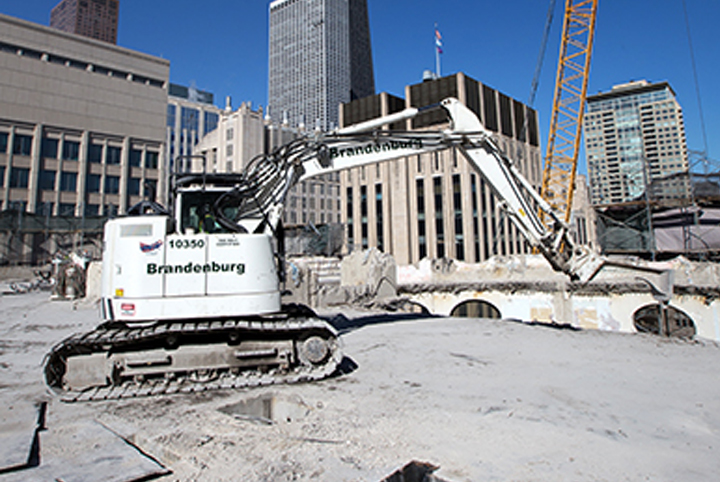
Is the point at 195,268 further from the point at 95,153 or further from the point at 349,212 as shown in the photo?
the point at 349,212

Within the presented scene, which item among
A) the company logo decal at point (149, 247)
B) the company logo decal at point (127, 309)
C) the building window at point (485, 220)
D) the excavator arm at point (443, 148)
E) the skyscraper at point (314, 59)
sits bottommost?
the company logo decal at point (127, 309)

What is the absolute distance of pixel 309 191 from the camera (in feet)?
245

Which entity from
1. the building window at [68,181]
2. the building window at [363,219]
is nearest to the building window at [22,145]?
the building window at [68,181]

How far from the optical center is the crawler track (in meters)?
5.71

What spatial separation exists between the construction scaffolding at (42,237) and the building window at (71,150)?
11.3 meters

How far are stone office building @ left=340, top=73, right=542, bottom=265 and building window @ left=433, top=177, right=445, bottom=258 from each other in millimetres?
120

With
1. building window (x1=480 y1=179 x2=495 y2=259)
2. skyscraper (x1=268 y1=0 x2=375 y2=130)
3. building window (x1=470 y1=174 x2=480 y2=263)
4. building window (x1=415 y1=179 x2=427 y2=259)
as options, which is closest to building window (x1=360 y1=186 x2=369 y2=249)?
building window (x1=415 y1=179 x2=427 y2=259)

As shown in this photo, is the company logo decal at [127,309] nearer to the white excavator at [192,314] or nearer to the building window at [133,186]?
the white excavator at [192,314]

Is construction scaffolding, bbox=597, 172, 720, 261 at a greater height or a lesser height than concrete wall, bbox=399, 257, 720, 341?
greater

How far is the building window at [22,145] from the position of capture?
138ft

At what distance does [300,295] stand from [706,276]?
16.9 meters

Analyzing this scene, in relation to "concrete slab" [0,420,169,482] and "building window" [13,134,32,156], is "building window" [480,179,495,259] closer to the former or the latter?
"concrete slab" [0,420,169,482]

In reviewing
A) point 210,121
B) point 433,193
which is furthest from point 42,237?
point 210,121

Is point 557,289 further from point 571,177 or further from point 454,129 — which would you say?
point 571,177
